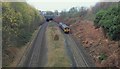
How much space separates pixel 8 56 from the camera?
40312 mm

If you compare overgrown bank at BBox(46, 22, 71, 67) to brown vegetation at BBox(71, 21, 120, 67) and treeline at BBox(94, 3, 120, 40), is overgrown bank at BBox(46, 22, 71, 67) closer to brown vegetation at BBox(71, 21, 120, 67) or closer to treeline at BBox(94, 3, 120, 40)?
brown vegetation at BBox(71, 21, 120, 67)

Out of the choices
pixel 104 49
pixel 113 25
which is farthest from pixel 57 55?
pixel 113 25

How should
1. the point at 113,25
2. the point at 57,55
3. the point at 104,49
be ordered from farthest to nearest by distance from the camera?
the point at 113,25
the point at 104,49
the point at 57,55

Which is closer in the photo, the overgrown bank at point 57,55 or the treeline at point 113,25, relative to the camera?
the overgrown bank at point 57,55

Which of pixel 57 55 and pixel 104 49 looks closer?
pixel 57 55

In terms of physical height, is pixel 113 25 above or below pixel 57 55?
above

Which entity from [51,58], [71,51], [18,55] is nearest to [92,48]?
[71,51]

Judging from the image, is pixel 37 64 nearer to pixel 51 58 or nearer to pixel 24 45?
pixel 51 58

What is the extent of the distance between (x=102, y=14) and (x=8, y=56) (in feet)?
96.6

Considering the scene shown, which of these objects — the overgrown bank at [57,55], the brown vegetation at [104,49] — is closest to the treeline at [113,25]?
the brown vegetation at [104,49]

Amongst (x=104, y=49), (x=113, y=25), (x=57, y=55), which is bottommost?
(x=57, y=55)

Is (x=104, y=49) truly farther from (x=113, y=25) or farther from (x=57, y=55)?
(x=57, y=55)

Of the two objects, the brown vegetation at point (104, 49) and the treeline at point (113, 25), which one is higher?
the treeline at point (113, 25)

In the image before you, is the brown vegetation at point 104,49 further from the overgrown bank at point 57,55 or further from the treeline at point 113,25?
the overgrown bank at point 57,55
